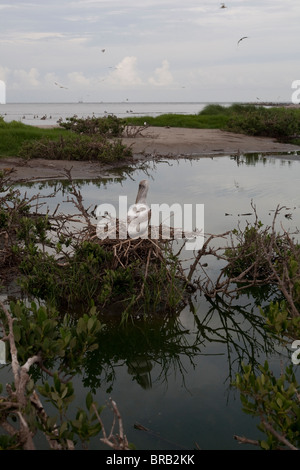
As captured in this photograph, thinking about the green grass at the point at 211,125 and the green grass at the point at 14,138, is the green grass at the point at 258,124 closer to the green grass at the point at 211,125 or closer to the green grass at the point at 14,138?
the green grass at the point at 211,125

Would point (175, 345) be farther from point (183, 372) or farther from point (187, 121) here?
point (187, 121)

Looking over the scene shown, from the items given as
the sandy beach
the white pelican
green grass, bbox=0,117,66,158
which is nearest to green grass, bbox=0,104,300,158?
green grass, bbox=0,117,66,158

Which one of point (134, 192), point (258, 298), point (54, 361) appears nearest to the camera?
point (54, 361)

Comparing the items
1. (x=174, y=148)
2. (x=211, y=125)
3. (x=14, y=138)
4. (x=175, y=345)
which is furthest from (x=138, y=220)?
(x=211, y=125)

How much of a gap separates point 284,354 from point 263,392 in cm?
196

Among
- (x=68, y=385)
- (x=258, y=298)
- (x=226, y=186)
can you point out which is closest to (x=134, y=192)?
(x=226, y=186)

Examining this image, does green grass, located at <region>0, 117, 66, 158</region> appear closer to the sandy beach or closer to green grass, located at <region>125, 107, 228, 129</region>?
the sandy beach

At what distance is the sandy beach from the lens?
15.8 meters

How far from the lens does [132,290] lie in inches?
222

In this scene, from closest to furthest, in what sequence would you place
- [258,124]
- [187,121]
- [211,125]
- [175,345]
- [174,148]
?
[175,345] < [174,148] < [258,124] < [211,125] < [187,121]

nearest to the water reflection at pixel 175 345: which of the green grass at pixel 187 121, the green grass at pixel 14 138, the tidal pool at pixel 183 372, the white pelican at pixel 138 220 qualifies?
the tidal pool at pixel 183 372

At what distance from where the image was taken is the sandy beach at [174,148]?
15.8 m

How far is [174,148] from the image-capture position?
70.4ft
